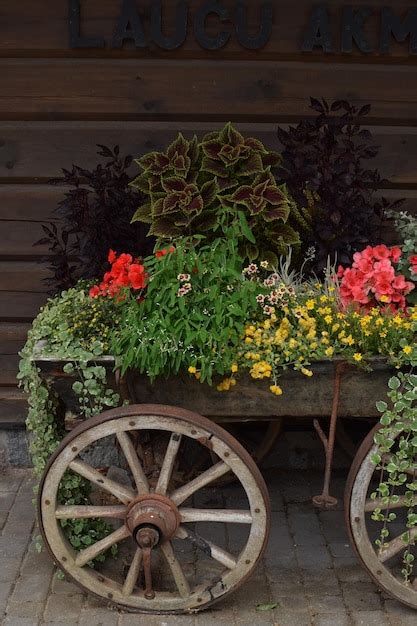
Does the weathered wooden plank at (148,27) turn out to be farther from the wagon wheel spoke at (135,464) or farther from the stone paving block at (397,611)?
the stone paving block at (397,611)

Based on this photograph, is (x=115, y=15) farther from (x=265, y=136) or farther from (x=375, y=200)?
(x=375, y=200)

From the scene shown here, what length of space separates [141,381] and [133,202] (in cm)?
104

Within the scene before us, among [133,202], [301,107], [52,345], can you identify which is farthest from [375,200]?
[52,345]

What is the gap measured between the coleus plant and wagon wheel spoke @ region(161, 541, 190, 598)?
3.88 ft

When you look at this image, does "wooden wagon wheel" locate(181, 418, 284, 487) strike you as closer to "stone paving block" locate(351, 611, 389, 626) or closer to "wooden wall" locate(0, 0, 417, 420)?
"stone paving block" locate(351, 611, 389, 626)

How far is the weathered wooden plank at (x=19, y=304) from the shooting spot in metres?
4.70

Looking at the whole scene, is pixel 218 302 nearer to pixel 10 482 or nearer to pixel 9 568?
pixel 9 568

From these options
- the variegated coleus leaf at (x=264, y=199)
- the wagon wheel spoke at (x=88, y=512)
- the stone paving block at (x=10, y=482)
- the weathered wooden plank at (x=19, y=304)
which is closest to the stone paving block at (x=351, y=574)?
the wagon wheel spoke at (x=88, y=512)

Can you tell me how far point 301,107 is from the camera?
14.8ft

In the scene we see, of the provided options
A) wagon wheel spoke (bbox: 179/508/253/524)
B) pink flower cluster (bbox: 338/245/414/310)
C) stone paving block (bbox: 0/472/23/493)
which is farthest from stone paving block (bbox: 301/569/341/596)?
stone paving block (bbox: 0/472/23/493)

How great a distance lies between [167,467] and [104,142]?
71.3 inches

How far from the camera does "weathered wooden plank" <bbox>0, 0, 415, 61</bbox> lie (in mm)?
4410

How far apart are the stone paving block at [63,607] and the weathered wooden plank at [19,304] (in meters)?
1.56

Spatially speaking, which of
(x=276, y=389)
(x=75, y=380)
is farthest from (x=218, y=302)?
(x=75, y=380)
